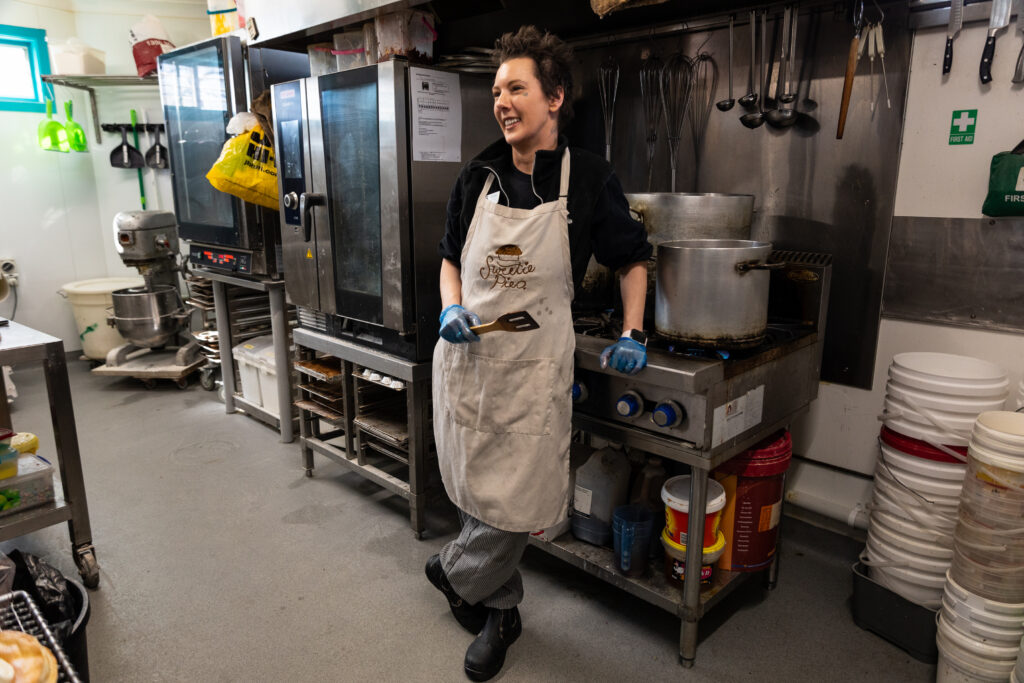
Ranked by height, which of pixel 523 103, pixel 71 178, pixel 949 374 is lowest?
pixel 949 374

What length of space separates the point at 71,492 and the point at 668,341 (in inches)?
75.0

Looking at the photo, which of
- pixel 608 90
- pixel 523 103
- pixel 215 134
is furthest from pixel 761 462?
pixel 215 134

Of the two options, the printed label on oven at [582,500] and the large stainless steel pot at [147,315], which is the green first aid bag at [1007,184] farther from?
the large stainless steel pot at [147,315]

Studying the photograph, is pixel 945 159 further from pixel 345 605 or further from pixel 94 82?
pixel 94 82

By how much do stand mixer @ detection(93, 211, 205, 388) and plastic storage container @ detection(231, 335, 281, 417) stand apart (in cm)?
78

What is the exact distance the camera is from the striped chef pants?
66.4 inches

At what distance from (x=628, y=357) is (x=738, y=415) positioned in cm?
35

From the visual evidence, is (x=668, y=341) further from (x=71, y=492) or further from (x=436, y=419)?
(x=71, y=492)

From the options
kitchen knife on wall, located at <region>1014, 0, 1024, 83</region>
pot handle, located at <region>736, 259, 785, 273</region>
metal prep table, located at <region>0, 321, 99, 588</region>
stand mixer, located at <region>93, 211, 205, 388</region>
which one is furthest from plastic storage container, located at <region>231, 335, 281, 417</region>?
kitchen knife on wall, located at <region>1014, 0, 1024, 83</region>

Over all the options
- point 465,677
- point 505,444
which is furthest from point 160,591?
point 505,444

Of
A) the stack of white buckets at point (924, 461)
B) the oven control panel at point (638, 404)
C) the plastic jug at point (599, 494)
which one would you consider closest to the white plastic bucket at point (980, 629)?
the stack of white buckets at point (924, 461)

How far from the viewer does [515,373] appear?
5.10 ft

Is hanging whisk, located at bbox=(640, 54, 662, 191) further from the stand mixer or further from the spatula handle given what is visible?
the stand mixer

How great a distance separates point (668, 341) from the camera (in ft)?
5.54
